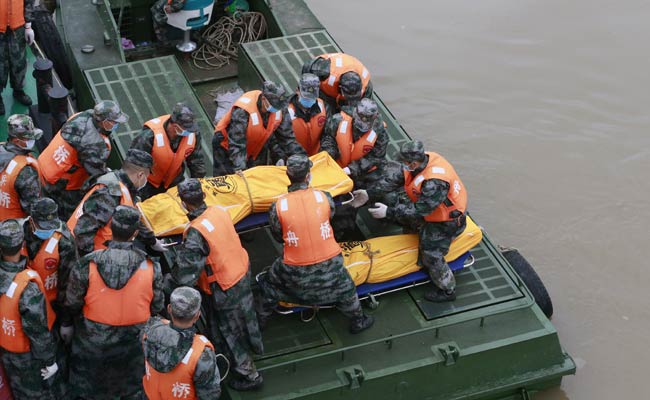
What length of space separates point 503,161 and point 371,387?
4.41m

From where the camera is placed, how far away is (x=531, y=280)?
7531 mm

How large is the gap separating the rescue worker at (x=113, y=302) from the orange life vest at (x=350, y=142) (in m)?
1.91

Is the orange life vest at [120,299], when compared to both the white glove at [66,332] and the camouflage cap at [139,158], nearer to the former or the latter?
the white glove at [66,332]

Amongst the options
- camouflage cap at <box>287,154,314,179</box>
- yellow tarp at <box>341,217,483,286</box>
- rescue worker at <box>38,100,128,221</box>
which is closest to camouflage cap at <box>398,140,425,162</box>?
yellow tarp at <box>341,217,483,286</box>

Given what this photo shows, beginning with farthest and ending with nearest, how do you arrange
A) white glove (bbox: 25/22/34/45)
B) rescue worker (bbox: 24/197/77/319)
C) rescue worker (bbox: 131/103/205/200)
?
white glove (bbox: 25/22/34/45), rescue worker (bbox: 131/103/205/200), rescue worker (bbox: 24/197/77/319)

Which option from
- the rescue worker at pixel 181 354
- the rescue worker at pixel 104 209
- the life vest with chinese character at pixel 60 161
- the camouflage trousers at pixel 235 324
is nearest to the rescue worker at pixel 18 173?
the life vest with chinese character at pixel 60 161

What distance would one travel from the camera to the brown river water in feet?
27.2

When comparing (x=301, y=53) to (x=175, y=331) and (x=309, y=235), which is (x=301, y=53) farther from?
(x=175, y=331)

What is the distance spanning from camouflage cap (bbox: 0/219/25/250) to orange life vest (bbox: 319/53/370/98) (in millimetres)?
3138

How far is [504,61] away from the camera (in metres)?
11.5

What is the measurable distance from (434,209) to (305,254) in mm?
968

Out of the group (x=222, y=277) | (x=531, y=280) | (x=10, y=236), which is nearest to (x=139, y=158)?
(x=222, y=277)

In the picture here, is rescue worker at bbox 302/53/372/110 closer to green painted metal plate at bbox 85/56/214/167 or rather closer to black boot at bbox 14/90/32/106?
green painted metal plate at bbox 85/56/214/167

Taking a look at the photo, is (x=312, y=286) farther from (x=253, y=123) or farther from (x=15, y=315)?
(x=15, y=315)
